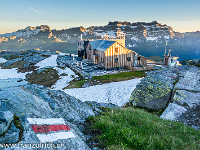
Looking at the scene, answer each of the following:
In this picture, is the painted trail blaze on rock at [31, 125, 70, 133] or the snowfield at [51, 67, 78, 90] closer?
the painted trail blaze on rock at [31, 125, 70, 133]

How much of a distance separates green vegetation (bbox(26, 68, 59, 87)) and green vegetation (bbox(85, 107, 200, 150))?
69.7 ft

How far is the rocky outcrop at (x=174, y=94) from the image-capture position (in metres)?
8.60

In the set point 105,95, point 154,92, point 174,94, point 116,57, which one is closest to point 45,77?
point 116,57

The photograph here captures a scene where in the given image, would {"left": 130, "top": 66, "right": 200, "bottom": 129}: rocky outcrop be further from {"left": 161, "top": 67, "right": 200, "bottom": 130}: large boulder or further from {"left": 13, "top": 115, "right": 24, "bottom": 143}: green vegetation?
{"left": 13, "top": 115, "right": 24, "bottom": 143}: green vegetation

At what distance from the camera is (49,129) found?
4258mm

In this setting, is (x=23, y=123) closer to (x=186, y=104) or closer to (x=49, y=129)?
(x=49, y=129)

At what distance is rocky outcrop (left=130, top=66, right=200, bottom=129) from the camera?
8602 mm

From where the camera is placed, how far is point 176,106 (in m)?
9.09

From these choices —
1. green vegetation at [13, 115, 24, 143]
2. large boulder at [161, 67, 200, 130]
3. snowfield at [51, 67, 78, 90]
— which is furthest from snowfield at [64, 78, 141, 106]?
green vegetation at [13, 115, 24, 143]

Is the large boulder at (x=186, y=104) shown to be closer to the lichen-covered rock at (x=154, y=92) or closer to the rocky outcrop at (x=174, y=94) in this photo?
the rocky outcrop at (x=174, y=94)

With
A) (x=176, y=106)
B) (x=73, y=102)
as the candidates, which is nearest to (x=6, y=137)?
(x=73, y=102)

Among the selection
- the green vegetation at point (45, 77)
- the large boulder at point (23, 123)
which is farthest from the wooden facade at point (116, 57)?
the large boulder at point (23, 123)

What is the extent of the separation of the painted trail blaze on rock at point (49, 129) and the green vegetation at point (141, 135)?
1352mm

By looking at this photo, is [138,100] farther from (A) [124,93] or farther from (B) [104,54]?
(B) [104,54]
